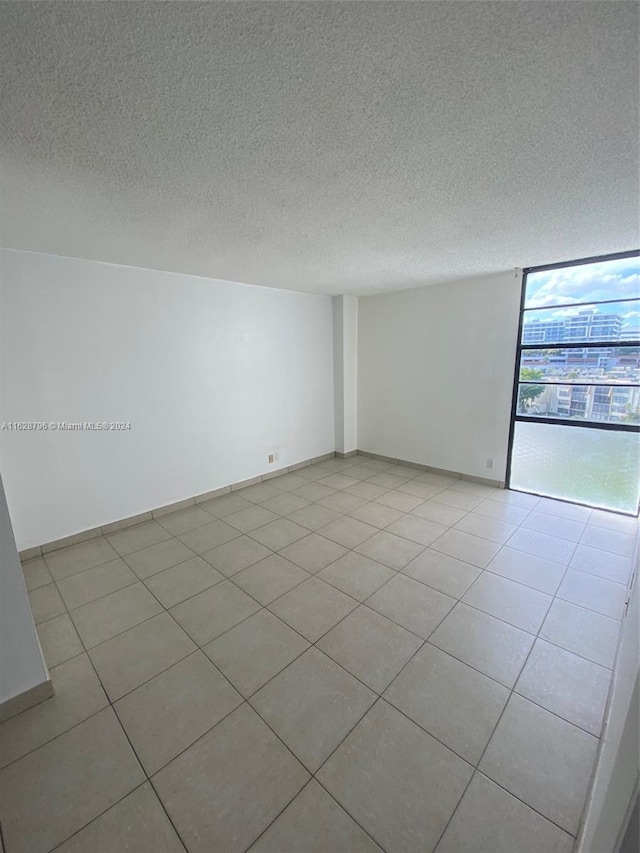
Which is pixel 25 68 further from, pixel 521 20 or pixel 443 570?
pixel 443 570

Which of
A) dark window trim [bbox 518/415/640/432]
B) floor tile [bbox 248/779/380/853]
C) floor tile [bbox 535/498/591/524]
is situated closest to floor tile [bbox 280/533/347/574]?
floor tile [bbox 248/779/380/853]

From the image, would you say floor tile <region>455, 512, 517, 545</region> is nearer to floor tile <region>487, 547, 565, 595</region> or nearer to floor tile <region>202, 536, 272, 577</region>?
floor tile <region>487, 547, 565, 595</region>

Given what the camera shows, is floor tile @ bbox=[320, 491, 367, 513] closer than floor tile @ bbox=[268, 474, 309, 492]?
Yes

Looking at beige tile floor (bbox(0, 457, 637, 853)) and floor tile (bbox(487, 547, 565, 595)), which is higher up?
floor tile (bbox(487, 547, 565, 595))

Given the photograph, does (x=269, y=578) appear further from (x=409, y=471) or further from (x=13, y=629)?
(x=409, y=471)

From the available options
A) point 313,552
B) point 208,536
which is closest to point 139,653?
point 208,536

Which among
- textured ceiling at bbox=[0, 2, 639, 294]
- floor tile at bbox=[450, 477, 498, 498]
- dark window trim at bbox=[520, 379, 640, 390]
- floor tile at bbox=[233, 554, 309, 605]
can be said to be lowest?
floor tile at bbox=[233, 554, 309, 605]

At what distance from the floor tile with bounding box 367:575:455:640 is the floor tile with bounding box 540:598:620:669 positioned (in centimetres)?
55

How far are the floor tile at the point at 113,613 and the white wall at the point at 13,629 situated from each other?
0.37 metres

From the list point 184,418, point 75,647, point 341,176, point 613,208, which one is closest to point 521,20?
point 341,176

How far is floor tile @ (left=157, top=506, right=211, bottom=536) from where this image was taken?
10.2 ft

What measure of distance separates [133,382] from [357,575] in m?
2.53

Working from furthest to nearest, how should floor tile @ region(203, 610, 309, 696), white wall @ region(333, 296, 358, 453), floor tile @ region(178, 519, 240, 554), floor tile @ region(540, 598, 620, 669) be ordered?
white wall @ region(333, 296, 358, 453) < floor tile @ region(178, 519, 240, 554) < floor tile @ region(540, 598, 620, 669) < floor tile @ region(203, 610, 309, 696)

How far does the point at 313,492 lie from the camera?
389 centimetres
